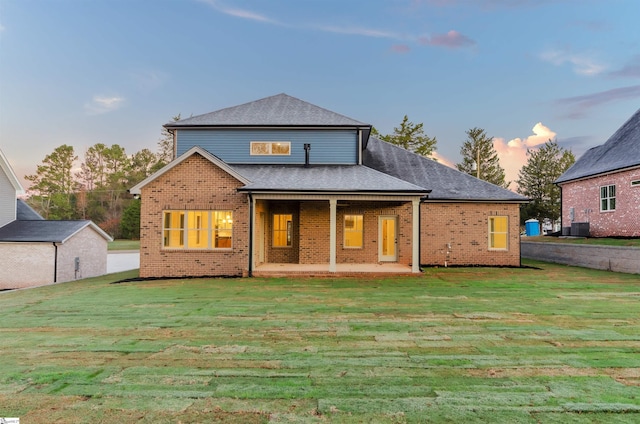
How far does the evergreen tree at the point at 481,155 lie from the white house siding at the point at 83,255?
45.7 metres

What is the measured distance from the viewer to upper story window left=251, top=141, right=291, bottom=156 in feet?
49.9

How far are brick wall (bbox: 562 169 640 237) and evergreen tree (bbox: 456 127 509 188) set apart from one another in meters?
28.3

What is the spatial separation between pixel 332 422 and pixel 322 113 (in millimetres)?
14656

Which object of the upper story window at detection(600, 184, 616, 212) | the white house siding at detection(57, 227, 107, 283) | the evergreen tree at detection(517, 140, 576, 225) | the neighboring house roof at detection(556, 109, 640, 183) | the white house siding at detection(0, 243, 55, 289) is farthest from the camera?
the evergreen tree at detection(517, 140, 576, 225)

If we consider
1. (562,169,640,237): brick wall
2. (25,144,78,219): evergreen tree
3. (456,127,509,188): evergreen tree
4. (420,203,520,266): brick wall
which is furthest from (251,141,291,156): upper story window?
(25,144,78,219): evergreen tree

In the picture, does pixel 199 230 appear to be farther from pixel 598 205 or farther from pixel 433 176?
pixel 598 205

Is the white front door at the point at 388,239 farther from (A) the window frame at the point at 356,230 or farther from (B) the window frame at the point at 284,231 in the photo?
(B) the window frame at the point at 284,231

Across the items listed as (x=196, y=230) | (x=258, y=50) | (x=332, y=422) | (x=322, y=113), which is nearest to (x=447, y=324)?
(x=332, y=422)

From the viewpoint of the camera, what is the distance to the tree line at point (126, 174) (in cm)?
3906

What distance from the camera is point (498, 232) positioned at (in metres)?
15.3

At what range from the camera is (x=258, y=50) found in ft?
80.0

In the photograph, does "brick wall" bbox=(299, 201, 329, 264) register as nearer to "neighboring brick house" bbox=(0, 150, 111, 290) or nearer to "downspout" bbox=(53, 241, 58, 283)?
"neighboring brick house" bbox=(0, 150, 111, 290)

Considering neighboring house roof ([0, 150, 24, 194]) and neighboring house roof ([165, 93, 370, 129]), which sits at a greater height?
neighboring house roof ([165, 93, 370, 129])

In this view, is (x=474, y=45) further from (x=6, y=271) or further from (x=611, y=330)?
(x=6, y=271)
